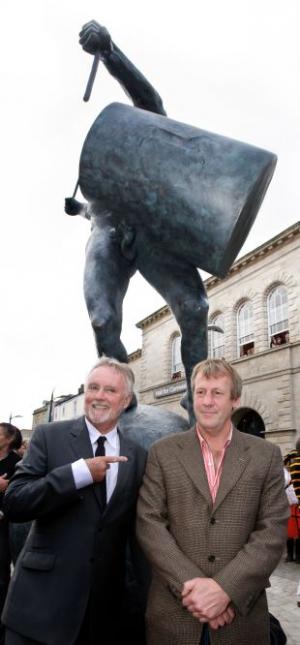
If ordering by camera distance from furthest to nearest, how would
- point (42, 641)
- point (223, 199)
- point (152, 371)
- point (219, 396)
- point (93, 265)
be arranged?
point (152, 371), point (93, 265), point (223, 199), point (219, 396), point (42, 641)

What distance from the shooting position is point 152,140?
3045 millimetres

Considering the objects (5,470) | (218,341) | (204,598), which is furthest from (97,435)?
(218,341)

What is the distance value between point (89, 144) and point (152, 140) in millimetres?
401

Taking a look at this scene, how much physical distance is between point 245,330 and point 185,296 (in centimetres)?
1912

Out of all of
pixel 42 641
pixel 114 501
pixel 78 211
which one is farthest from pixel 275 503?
pixel 78 211

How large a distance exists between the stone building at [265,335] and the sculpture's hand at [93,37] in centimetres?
1676

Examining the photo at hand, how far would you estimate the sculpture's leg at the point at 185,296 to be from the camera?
3.62 meters

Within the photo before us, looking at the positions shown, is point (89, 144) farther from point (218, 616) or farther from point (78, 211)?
point (218, 616)

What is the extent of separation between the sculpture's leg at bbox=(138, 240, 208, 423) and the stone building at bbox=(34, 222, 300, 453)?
51.4 feet

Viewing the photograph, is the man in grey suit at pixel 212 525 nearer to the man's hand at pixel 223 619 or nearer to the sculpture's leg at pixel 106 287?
the man's hand at pixel 223 619

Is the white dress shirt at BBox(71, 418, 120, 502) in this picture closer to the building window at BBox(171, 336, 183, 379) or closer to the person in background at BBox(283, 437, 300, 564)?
the person in background at BBox(283, 437, 300, 564)

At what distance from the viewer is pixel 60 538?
1836mm

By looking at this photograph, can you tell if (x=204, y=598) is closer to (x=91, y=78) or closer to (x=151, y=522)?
(x=151, y=522)

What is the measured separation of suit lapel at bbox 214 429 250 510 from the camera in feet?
6.37
